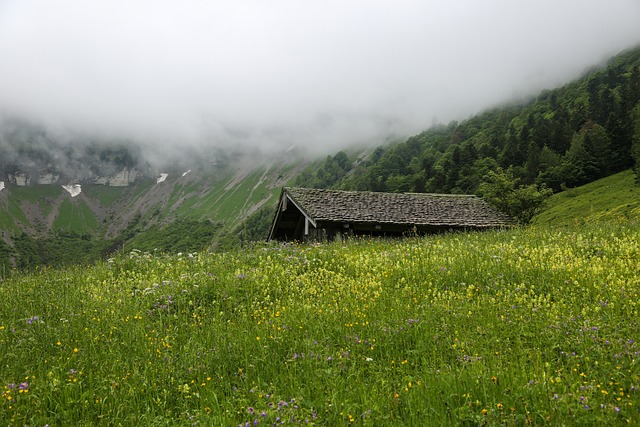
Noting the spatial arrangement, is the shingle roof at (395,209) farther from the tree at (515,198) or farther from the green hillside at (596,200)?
the green hillside at (596,200)

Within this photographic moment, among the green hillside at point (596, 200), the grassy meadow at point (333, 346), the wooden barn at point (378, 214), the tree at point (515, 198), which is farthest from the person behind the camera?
the green hillside at point (596, 200)

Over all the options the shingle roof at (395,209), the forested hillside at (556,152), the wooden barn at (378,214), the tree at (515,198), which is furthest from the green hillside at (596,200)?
the wooden barn at (378,214)

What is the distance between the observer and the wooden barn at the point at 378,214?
2455 centimetres

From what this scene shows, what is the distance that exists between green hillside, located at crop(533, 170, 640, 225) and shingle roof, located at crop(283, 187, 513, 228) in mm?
48599

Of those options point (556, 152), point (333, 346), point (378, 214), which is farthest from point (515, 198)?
point (556, 152)

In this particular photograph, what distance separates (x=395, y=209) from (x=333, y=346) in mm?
20024

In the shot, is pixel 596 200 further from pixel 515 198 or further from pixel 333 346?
pixel 333 346

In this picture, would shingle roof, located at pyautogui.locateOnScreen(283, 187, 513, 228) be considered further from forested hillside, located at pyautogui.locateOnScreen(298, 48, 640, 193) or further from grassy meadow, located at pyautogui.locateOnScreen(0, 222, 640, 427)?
forested hillside, located at pyautogui.locateOnScreen(298, 48, 640, 193)

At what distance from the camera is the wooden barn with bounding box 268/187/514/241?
2455cm

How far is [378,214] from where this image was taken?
998 inches

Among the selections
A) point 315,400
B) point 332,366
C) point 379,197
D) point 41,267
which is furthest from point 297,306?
point 379,197

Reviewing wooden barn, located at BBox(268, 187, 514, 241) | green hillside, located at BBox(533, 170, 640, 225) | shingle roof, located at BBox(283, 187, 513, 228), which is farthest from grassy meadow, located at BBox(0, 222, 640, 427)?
green hillside, located at BBox(533, 170, 640, 225)

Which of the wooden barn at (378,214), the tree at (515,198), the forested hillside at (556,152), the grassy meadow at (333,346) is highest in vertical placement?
the forested hillside at (556,152)

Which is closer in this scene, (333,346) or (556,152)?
(333,346)
